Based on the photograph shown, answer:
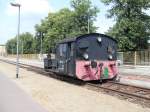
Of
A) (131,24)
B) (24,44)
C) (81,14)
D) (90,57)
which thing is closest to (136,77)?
(90,57)

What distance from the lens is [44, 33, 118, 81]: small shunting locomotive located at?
21.8 meters

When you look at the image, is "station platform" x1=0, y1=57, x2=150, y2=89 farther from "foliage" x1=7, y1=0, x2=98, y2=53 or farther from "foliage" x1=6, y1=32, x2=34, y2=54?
"foliage" x1=6, y1=32, x2=34, y2=54

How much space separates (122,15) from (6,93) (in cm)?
4498

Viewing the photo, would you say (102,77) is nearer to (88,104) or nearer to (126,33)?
(88,104)

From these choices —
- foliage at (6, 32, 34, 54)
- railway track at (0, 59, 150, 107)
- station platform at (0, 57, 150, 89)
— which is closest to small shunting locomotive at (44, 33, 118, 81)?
railway track at (0, 59, 150, 107)

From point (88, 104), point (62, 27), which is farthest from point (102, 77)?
point (62, 27)

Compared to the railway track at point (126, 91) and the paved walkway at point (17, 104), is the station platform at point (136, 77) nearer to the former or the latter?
the railway track at point (126, 91)

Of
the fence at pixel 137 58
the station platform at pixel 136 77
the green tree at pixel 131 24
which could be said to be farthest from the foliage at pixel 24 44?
the station platform at pixel 136 77

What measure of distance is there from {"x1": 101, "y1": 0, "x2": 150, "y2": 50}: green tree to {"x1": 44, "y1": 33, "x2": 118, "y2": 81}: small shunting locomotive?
34590 mm

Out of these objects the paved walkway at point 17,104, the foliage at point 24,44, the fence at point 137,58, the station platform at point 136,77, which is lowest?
the paved walkway at point 17,104

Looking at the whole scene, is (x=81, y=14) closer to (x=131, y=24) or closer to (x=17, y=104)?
(x=131, y=24)

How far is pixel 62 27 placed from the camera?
92.8m

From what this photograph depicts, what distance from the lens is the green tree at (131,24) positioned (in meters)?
58.1

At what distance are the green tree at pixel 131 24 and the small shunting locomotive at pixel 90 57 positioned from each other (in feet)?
113
